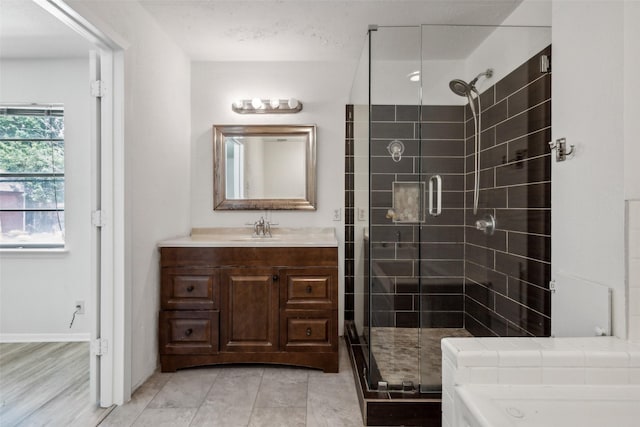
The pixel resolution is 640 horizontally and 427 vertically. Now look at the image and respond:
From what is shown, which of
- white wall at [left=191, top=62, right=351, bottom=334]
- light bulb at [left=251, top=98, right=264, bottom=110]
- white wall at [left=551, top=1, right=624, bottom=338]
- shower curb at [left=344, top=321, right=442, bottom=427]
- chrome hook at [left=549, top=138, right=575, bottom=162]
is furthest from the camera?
white wall at [left=191, top=62, right=351, bottom=334]

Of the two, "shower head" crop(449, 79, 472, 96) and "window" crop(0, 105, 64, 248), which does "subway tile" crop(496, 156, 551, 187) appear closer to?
"shower head" crop(449, 79, 472, 96)

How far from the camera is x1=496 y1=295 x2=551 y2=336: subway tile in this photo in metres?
1.83

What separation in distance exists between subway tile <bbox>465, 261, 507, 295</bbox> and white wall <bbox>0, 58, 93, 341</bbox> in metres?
2.94

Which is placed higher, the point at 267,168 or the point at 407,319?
the point at 267,168

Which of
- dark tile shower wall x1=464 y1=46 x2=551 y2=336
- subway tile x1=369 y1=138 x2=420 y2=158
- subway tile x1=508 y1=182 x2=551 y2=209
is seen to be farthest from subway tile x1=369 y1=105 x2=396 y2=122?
subway tile x1=508 y1=182 x2=551 y2=209

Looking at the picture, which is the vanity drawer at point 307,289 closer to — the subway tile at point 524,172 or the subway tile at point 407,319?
the subway tile at point 407,319

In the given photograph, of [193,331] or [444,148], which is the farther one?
[193,331]

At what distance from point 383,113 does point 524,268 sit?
115 cm

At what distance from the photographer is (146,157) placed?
2264mm

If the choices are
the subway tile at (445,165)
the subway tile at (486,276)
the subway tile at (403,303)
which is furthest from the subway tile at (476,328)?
the subway tile at (445,165)

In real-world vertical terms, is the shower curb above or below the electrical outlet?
below

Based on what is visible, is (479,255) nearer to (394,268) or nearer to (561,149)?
(394,268)

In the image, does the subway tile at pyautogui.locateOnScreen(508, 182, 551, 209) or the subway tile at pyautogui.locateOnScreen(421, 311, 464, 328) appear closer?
the subway tile at pyautogui.locateOnScreen(508, 182, 551, 209)

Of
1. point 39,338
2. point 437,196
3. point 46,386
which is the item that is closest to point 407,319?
point 437,196
